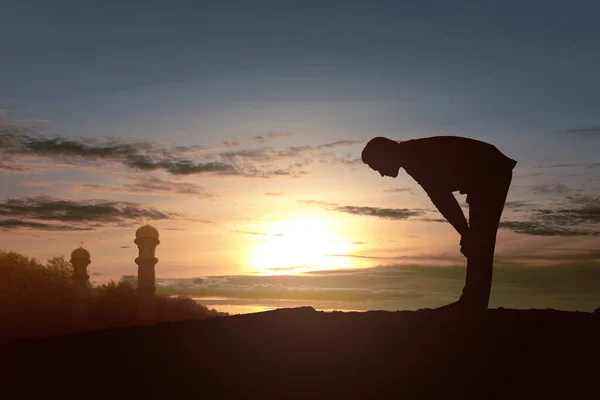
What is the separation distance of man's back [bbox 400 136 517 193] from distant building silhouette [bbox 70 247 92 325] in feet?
57.4

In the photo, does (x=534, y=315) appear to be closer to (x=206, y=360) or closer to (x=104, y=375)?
(x=206, y=360)

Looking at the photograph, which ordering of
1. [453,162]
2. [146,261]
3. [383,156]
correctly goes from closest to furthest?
[453,162] < [383,156] < [146,261]

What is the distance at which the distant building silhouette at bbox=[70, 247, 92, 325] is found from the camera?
23859 millimetres

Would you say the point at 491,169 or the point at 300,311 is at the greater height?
the point at 491,169

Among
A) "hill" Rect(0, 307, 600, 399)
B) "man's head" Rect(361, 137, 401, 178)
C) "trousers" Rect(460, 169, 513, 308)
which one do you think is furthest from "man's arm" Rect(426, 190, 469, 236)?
"hill" Rect(0, 307, 600, 399)

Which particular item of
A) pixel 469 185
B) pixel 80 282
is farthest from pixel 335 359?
pixel 80 282

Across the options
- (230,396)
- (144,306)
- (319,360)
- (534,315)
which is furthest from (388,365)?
(144,306)

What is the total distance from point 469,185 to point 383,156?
1.25 meters

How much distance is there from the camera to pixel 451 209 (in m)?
9.23

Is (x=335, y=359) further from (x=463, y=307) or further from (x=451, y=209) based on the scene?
(x=451, y=209)

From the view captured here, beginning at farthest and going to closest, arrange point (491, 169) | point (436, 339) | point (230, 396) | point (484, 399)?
point (491, 169) < point (436, 339) < point (230, 396) < point (484, 399)

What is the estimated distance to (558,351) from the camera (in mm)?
7426

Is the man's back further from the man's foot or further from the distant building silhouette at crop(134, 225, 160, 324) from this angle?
the distant building silhouette at crop(134, 225, 160, 324)

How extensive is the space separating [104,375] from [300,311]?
3.01m
